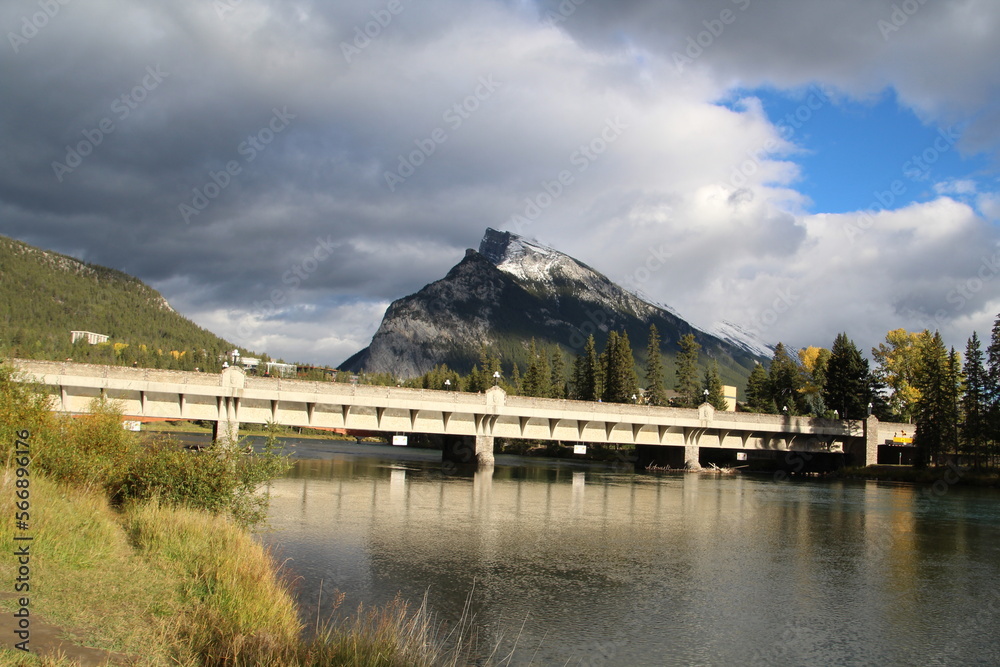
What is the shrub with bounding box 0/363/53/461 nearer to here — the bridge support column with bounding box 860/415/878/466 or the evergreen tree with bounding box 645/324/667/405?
the bridge support column with bounding box 860/415/878/466

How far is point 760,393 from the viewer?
14275cm

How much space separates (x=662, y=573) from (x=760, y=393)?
128 metres

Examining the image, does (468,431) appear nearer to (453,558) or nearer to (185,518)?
(453,558)

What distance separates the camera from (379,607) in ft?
56.2

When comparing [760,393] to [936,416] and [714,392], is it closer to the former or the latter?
[714,392]

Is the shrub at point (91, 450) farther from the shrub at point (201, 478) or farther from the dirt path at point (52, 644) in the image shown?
the dirt path at point (52, 644)

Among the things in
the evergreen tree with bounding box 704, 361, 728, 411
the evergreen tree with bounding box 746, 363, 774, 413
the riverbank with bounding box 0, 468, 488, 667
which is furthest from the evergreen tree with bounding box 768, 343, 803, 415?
the riverbank with bounding box 0, 468, 488, 667

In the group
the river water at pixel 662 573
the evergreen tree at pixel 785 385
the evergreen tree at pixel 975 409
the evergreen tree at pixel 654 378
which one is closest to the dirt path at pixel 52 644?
the river water at pixel 662 573

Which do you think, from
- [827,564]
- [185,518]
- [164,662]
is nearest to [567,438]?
[827,564]

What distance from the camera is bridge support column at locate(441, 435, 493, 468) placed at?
7588 cm

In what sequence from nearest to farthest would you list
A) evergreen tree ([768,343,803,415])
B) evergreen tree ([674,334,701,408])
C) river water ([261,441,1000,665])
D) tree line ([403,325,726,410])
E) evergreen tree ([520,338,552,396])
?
river water ([261,441,1000,665]) → evergreen tree ([674,334,701,408]) → tree line ([403,325,726,410]) → evergreen tree ([768,343,803,415]) → evergreen tree ([520,338,552,396])

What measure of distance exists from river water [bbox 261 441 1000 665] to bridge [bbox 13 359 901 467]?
62.8 feet

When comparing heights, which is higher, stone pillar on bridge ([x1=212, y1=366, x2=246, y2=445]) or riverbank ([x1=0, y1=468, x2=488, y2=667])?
stone pillar on bridge ([x1=212, y1=366, x2=246, y2=445])

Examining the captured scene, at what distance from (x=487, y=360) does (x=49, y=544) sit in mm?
144687
